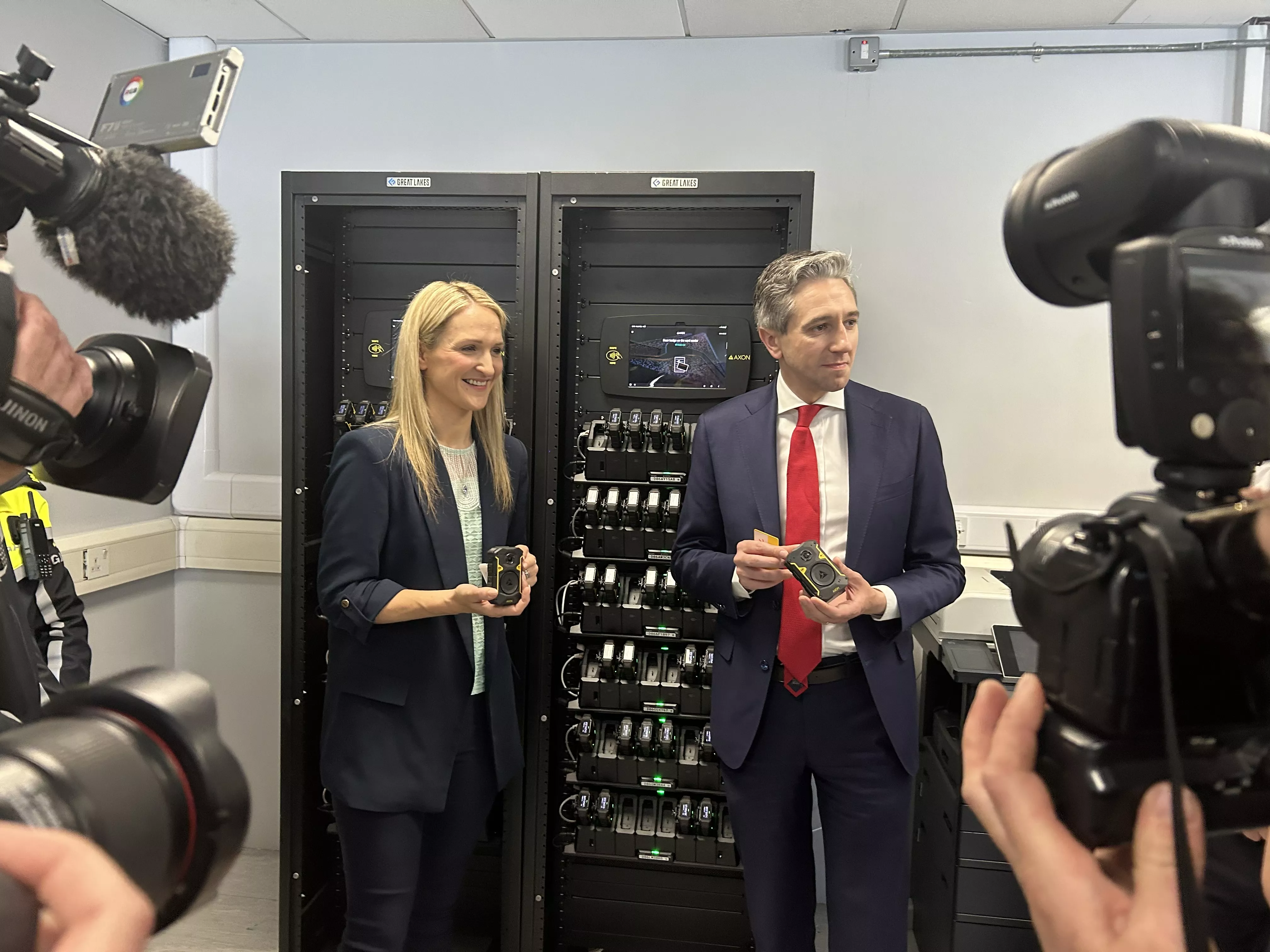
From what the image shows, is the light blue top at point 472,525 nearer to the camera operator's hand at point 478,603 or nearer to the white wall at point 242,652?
the camera operator's hand at point 478,603

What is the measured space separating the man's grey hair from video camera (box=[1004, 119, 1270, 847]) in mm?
1408

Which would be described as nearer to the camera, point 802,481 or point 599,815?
point 802,481

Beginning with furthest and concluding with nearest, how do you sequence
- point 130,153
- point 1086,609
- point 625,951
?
point 625,951
point 130,153
point 1086,609

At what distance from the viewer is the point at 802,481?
1.95 metres

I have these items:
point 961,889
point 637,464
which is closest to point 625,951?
point 961,889

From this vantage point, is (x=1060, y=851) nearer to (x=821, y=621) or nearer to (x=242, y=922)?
(x=821, y=621)

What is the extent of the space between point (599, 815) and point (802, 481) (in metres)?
1.27

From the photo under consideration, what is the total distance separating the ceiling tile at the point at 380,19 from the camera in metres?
2.71

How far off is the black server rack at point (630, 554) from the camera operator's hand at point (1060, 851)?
70.1 inches

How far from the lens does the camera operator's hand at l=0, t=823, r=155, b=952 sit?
412 mm

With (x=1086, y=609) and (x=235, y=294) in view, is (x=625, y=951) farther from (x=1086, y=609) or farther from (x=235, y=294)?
(x=235, y=294)

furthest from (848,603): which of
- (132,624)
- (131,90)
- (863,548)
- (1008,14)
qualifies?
(132,624)

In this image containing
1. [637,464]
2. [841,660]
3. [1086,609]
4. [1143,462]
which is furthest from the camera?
[1143,462]

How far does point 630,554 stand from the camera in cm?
241
